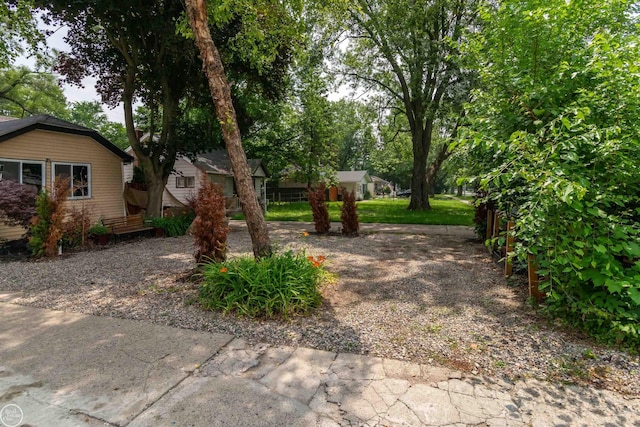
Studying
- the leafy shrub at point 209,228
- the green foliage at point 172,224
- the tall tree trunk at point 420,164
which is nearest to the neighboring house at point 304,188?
the tall tree trunk at point 420,164

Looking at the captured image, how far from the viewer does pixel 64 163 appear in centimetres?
937

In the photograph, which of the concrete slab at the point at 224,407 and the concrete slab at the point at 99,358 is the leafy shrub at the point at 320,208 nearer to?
the concrete slab at the point at 99,358

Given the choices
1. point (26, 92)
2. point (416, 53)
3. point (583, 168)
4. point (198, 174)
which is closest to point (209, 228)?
point (583, 168)

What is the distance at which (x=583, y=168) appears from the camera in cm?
298

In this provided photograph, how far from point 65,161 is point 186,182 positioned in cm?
840

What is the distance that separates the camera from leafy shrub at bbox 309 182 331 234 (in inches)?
390

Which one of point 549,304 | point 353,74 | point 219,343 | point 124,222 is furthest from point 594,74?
point 353,74

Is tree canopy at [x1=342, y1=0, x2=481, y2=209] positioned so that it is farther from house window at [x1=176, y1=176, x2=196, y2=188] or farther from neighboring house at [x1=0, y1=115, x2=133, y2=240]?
house window at [x1=176, y1=176, x2=196, y2=188]

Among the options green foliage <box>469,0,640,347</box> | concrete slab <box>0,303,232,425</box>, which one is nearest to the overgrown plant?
concrete slab <box>0,303,232,425</box>

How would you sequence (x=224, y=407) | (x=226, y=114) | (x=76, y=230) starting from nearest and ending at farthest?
(x=224, y=407)
(x=226, y=114)
(x=76, y=230)

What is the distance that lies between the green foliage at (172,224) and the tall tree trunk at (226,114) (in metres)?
6.68

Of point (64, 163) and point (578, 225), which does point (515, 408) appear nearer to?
point (578, 225)

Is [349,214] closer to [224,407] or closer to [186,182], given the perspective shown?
[224,407]

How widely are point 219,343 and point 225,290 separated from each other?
1.02m
